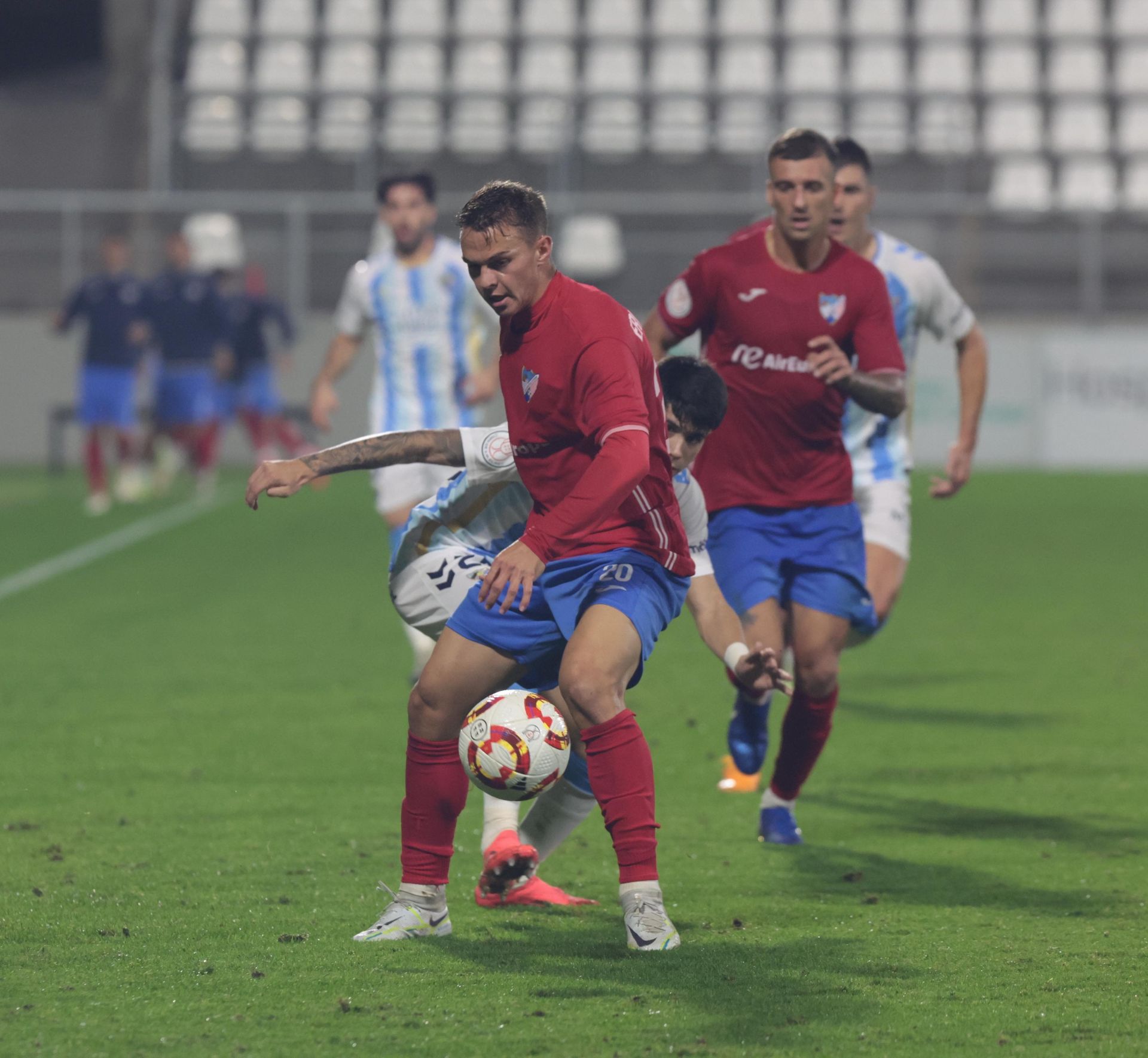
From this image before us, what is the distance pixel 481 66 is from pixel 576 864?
74.8ft

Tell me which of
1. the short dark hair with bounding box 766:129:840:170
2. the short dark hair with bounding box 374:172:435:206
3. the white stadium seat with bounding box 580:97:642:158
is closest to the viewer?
the short dark hair with bounding box 766:129:840:170

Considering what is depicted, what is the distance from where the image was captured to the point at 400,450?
4.41 metres

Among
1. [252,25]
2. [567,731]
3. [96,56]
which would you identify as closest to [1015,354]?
[252,25]

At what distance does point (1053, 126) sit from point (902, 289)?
70.1ft

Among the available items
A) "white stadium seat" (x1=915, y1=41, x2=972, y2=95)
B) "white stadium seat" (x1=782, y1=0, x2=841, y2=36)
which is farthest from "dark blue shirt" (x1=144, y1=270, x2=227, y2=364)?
"white stadium seat" (x1=915, y1=41, x2=972, y2=95)

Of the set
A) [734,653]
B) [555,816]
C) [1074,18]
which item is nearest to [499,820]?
[555,816]

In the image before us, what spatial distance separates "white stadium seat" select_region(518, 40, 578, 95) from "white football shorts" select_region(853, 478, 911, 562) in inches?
809

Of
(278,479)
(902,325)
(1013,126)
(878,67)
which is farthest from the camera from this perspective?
(878,67)

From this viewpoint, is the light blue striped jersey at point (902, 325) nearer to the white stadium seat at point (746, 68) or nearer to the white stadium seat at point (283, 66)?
the white stadium seat at point (746, 68)

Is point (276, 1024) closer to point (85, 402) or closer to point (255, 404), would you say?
point (85, 402)

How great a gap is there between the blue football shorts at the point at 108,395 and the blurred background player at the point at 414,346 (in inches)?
405

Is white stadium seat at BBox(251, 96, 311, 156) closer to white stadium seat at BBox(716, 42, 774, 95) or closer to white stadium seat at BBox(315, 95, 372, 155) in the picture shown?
white stadium seat at BBox(315, 95, 372, 155)

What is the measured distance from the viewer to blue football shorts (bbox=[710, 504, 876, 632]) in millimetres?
5543

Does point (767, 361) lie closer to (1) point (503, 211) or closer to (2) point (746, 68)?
(1) point (503, 211)
